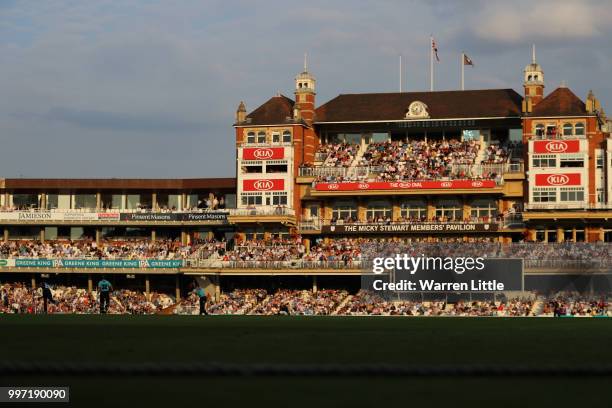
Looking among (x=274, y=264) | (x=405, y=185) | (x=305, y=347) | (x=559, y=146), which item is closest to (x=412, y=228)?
(x=405, y=185)

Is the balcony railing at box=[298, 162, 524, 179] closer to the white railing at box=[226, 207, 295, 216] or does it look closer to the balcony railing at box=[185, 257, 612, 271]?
the white railing at box=[226, 207, 295, 216]

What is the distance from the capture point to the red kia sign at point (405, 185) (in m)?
75.9

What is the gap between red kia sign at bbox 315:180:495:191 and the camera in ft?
249

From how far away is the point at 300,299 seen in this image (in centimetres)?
7131

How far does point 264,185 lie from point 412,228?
11603 millimetres

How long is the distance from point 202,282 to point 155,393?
66.0 meters

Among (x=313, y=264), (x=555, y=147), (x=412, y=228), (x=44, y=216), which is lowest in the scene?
(x=313, y=264)

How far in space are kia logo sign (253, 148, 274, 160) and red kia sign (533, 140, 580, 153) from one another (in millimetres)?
19584

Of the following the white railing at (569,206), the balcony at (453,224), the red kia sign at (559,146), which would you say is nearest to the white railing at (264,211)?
the balcony at (453,224)

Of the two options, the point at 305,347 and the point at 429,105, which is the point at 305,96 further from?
the point at 305,347

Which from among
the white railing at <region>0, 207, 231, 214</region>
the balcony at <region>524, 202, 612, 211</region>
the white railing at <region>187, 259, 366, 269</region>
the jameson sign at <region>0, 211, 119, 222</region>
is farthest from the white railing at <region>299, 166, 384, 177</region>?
the jameson sign at <region>0, 211, 119, 222</region>

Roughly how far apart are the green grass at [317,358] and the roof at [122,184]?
61361 millimetres

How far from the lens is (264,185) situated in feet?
262

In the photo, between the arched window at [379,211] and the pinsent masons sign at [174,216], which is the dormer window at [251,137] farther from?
the arched window at [379,211]
